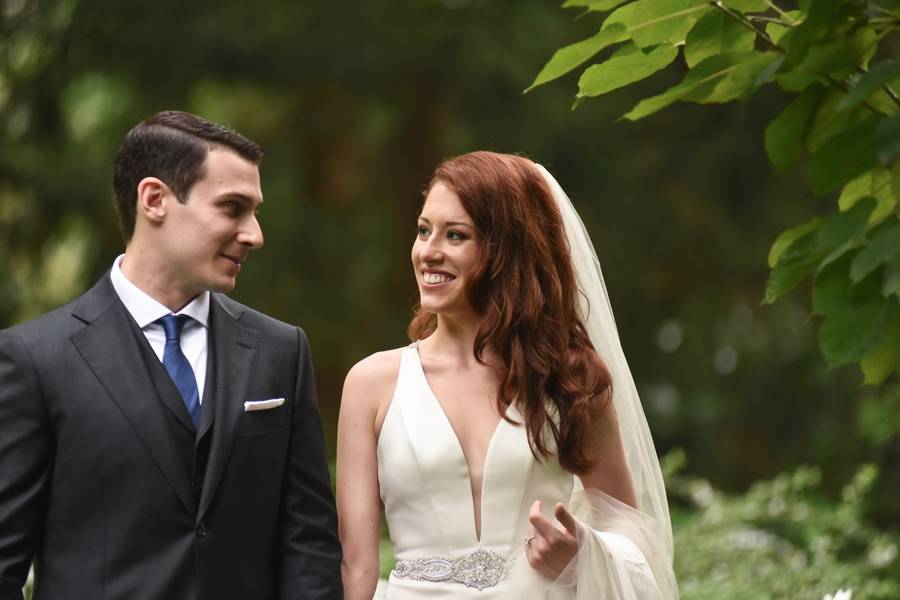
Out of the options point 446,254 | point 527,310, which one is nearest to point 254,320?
point 446,254

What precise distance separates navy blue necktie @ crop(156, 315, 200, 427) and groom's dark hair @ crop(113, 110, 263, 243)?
0.29m

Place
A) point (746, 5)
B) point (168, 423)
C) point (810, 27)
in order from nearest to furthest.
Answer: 1. point (810, 27)
2. point (746, 5)
3. point (168, 423)

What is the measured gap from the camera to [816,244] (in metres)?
2.96

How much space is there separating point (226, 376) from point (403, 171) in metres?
10.5

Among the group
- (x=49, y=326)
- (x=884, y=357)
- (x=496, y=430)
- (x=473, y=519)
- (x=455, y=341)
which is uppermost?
(x=49, y=326)

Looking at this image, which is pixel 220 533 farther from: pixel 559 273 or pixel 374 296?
pixel 374 296

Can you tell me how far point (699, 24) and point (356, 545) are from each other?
2.13 m

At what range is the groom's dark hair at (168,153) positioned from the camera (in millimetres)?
4082

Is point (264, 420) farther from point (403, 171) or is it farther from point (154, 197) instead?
point (403, 171)

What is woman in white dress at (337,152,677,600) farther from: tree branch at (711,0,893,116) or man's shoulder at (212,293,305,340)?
tree branch at (711,0,893,116)

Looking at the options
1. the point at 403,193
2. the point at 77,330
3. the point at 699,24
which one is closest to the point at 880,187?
the point at 699,24

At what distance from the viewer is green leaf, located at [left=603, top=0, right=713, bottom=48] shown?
3.08 meters

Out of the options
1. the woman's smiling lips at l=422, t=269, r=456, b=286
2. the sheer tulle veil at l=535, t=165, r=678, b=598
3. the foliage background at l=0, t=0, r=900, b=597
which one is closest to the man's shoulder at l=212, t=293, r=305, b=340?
the woman's smiling lips at l=422, t=269, r=456, b=286

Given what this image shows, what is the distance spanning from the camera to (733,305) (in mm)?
14961
